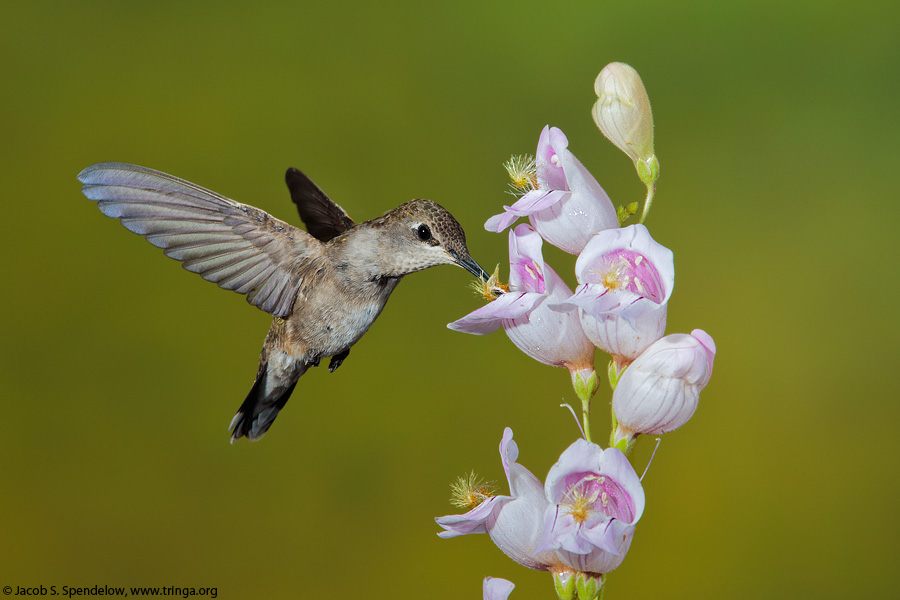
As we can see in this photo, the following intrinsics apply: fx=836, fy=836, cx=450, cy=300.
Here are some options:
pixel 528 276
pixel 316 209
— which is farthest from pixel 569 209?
pixel 316 209

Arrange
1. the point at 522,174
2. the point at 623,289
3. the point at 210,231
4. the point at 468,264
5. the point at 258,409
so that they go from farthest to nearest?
the point at 258,409
the point at 210,231
the point at 468,264
the point at 522,174
the point at 623,289

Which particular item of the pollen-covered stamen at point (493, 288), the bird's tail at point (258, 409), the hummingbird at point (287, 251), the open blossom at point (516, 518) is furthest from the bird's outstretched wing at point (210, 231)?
the open blossom at point (516, 518)

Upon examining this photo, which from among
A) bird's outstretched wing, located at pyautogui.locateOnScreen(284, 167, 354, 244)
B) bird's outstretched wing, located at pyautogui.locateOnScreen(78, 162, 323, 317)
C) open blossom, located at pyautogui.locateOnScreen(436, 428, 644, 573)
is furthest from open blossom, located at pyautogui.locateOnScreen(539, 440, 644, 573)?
bird's outstretched wing, located at pyautogui.locateOnScreen(284, 167, 354, 244)

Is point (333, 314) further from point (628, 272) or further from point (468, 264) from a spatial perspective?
point (628, 272)

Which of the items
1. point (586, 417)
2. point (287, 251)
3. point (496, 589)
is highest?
point (287, 251)

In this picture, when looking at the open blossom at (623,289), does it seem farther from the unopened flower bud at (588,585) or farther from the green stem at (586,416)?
the unopened flower bud at (588,585)

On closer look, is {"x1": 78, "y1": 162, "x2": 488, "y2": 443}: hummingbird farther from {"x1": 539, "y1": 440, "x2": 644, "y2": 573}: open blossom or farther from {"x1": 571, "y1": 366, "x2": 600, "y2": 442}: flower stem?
{"x1": 539, "y1": 440, "x2": 644, "y2": 573}: open blossom

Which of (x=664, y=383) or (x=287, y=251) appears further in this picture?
(x=287, y=251)
